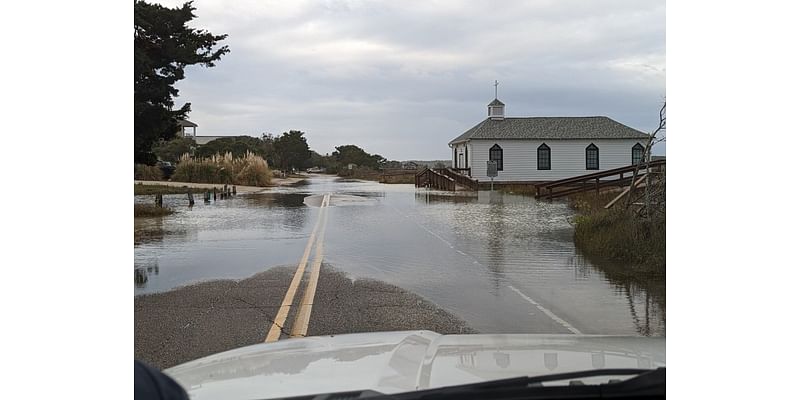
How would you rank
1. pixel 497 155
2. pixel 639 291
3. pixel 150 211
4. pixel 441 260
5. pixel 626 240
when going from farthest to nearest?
1. pixel 497 155
2. pixel 150 211
3. pixel 626 240
4. pixel 441 260
5. pixel 639 291

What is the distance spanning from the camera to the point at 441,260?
10.2m

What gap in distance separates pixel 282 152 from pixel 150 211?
104 ft

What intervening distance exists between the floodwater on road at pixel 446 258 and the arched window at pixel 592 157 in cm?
813

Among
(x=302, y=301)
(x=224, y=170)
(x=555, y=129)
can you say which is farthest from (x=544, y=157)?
(x=302, y=301)

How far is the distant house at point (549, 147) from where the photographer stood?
27.4 metres

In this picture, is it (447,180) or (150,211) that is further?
(447,180)

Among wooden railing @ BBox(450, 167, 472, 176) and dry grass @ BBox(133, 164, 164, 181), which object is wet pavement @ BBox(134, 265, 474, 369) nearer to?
dry grass @ BBox(133, 164, 164, 181)

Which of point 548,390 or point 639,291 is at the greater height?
point 548,390

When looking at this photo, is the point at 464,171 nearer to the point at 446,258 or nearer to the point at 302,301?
the point at 446,258

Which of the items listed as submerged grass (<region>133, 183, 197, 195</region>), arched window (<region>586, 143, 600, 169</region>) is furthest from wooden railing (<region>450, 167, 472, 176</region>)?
submerged grass (<region>133, 183, 197, 195</region>)

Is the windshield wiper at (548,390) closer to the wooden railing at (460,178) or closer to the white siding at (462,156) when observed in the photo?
the wooden railing at (460,178)

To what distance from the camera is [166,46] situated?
45.9 ft

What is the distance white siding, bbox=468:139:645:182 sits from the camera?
27.3 m

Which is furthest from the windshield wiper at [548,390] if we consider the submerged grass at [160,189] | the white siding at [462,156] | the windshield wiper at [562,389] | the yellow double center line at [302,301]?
the white siding at [462,156]
